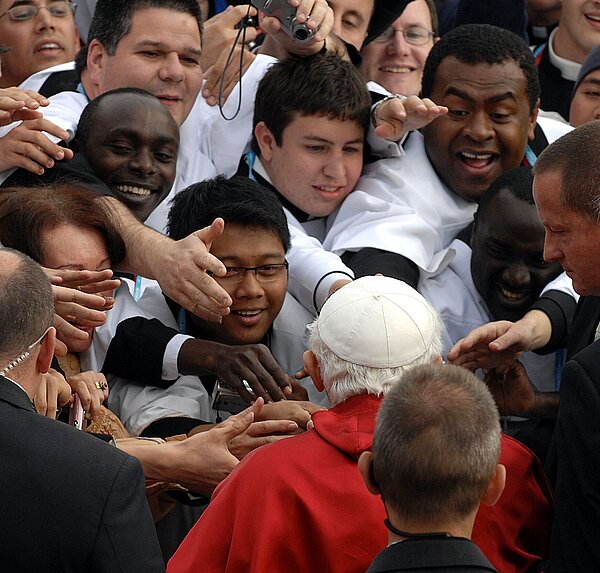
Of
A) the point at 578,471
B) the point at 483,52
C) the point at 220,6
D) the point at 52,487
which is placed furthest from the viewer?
the point at 220,6

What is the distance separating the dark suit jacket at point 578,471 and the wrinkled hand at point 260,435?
859 millimetres

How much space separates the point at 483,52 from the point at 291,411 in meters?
1.93

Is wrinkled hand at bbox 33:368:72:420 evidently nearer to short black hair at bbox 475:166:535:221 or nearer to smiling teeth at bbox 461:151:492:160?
short black hair at bbox 475:166:535:221

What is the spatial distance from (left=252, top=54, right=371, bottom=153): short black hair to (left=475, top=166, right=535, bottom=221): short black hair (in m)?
0.56

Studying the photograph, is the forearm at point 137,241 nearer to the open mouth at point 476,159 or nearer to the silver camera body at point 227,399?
the silver camera body at point 227,399

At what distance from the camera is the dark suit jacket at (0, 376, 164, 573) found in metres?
2.52

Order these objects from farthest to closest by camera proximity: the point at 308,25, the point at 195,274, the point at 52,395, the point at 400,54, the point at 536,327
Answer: the point at 400,54 < the point at 308,25 < the point at 536,327 < the point at 195,274 < the point at 52,395

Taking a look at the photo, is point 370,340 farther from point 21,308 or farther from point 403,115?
point 403,115

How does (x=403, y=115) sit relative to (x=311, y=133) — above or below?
above

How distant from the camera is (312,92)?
4539 millimetres

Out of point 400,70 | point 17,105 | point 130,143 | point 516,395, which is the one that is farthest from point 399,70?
point 17,105

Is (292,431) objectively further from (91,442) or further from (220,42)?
(220,42)

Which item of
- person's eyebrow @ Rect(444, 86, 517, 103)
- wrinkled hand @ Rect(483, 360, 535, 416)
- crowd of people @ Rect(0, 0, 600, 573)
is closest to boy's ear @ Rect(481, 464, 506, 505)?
crowd of people @ Rect(0, 0, 600, 573)

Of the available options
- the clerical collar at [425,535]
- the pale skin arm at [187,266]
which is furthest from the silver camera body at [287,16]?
the clerical collar at [425,535]
